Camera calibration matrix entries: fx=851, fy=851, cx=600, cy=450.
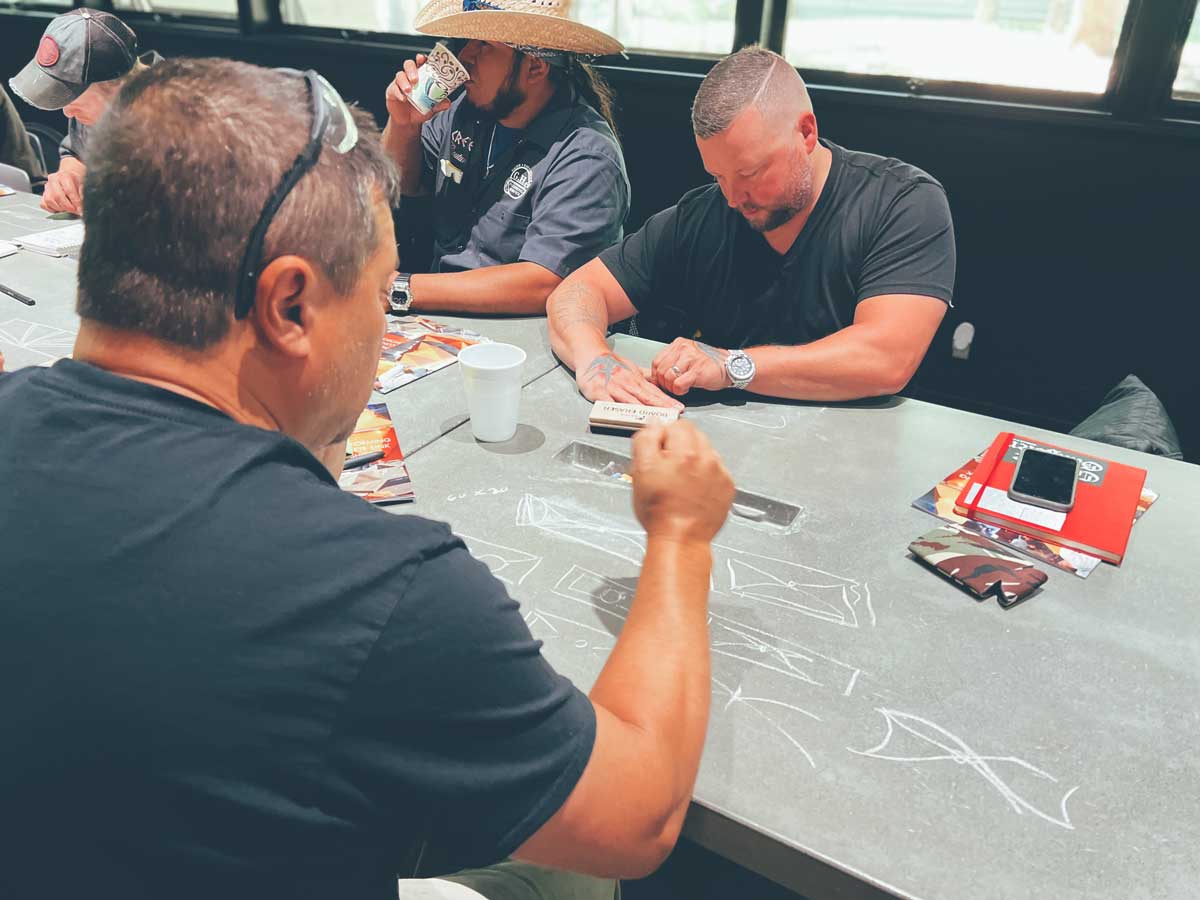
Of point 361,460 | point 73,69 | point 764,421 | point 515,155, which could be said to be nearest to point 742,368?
point 764,421

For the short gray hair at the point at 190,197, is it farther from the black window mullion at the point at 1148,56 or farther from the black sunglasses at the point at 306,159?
the black window mullion at the point at 1148,56

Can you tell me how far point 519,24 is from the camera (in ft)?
7.18

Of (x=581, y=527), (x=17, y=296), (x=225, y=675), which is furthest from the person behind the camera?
(x=17, y=296)

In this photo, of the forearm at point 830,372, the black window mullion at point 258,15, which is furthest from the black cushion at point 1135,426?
the black window mullion at point 258,15

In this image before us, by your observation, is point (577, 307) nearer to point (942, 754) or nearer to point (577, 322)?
point (577, 322)

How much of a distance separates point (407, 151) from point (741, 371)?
1.44m

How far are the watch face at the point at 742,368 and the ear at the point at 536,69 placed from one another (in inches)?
44.7

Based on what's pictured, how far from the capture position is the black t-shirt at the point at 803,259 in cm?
169

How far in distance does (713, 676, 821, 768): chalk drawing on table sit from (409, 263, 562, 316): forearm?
1.26 m

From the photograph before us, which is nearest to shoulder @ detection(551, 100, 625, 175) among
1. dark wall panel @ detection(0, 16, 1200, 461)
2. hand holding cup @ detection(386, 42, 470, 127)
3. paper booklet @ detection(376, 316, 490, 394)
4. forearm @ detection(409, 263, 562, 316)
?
hand holding cup @ detection(386, 42, 470, 127)

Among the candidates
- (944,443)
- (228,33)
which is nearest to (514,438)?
(944,443)

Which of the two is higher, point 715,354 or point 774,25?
point 774,25

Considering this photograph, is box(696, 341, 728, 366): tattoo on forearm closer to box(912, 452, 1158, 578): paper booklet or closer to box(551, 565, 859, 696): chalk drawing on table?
box(912, 452, 1158, 578): paper booklet

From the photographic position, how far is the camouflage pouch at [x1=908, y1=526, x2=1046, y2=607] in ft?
3.34
